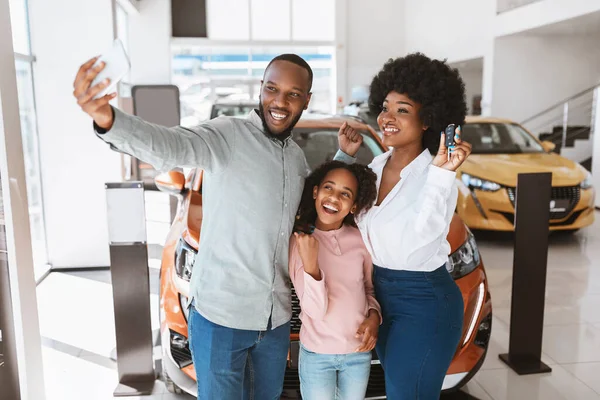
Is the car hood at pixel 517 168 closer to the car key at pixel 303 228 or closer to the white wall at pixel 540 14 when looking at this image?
the white wall at pixel 540 14

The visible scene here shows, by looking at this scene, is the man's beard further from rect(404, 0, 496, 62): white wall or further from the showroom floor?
rect(404, 0, 496, 62): white wall

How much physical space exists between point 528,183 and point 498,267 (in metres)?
2.34

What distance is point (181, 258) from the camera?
2420mm

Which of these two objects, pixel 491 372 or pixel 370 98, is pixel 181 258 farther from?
pixel 491 372

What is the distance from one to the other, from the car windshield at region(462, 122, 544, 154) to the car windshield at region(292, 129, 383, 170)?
371cm

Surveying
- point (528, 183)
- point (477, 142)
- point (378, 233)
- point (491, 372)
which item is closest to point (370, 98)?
point (378, 233)

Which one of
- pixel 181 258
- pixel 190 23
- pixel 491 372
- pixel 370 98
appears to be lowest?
pixel 491 372

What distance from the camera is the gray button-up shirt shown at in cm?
145

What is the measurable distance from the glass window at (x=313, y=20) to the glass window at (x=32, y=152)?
13027mm

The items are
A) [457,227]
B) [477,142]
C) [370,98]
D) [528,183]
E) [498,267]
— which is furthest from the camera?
[477,142]

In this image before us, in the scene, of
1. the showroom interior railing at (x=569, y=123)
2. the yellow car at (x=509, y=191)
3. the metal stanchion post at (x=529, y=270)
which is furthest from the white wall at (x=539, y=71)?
the metal stanchion post at (x=529, y=270)

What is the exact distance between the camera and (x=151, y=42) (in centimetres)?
1541

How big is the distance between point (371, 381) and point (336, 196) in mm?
1073

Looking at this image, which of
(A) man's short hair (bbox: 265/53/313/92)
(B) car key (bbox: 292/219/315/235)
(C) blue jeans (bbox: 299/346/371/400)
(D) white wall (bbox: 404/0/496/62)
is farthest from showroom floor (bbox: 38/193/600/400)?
(D) white wall (bbox: 404/0/496/62)
